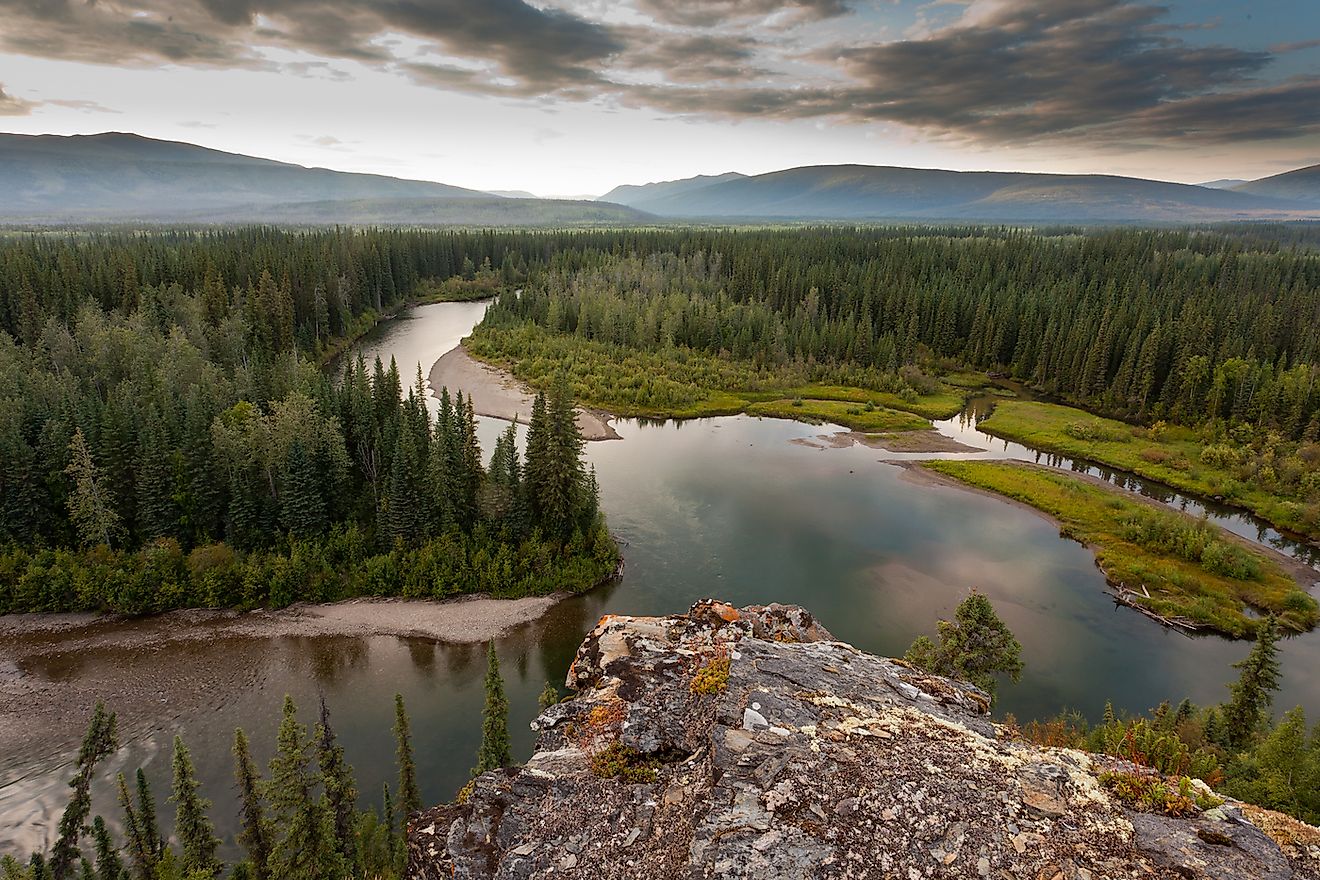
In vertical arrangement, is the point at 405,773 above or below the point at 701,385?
below

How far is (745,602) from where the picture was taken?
157 feet

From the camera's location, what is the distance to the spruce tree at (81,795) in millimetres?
26484

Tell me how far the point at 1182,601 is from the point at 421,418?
6077 cm

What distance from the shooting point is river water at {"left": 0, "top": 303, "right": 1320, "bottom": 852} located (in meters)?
35.7

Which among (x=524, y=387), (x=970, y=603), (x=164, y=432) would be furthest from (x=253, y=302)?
(x=970, y=603)

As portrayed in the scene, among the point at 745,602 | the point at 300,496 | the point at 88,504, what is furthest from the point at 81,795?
the point at 745,602

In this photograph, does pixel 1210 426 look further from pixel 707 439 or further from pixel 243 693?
pixel 243 693

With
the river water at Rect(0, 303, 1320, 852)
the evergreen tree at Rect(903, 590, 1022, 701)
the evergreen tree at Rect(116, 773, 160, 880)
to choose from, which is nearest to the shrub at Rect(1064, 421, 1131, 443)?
the river water at Rect(0, 303, 1320, 852)

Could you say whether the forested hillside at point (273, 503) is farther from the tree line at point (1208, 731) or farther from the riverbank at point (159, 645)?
the tree line at point (1208, 731)

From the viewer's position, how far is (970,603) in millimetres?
34031

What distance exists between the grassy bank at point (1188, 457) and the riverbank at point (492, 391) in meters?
52.9

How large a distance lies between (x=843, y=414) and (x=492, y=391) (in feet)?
165

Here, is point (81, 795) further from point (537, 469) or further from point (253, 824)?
point (537, 469)

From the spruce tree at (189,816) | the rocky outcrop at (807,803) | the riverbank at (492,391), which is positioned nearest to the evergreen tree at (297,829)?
the spruce tree at (189,816)
